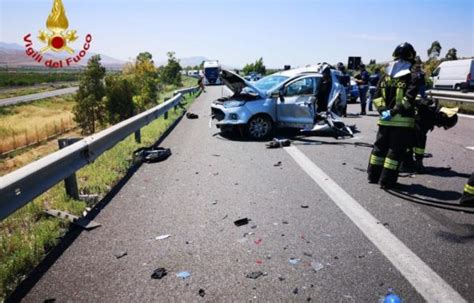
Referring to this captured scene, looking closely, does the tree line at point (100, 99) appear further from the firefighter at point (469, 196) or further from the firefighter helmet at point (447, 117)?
the firefighter at point (469, 196)

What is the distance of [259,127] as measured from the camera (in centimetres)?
1020

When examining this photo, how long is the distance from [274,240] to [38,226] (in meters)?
2.57

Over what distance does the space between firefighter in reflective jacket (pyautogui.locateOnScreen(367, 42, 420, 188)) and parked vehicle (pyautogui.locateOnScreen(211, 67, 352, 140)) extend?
4724 mm

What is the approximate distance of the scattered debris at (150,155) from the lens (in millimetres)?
7598

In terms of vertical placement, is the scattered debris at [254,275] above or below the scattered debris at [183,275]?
above

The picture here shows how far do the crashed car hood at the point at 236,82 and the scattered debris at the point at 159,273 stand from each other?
747 centimetres

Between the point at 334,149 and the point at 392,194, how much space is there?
137 inches

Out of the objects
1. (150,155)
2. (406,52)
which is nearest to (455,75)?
(406,52)

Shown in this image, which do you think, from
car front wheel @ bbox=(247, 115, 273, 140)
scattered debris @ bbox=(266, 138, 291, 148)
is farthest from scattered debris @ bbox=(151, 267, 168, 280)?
car front wheel @ bbox=(247, 115, 273, 140)

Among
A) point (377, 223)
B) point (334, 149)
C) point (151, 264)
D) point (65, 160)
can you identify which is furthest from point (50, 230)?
point (334, 149)

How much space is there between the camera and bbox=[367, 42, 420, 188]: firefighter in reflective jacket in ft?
17.7

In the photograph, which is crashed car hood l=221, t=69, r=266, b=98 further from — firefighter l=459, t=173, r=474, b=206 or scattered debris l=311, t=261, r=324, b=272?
scattered debris l=311, t=261, r=324, b=272

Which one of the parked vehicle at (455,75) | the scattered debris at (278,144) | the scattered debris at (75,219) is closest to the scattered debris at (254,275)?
the scattered debris at (75,219)

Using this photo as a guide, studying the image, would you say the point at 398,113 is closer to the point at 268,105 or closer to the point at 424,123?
the point at 424,123
